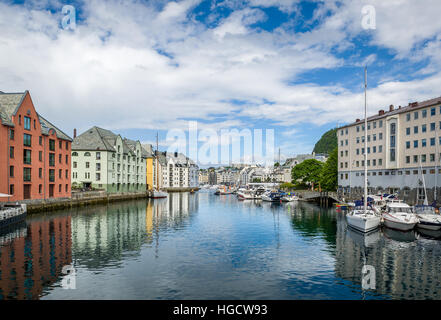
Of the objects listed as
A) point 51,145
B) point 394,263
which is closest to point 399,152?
point 394,263

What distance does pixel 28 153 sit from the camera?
60.1m

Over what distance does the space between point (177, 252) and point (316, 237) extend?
1913 cm

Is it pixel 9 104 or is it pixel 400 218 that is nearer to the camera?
pixel 400 218

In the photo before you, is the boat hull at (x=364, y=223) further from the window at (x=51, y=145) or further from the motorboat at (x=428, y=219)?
the window at (x=51, y=145)

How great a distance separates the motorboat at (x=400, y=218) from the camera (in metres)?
40.8

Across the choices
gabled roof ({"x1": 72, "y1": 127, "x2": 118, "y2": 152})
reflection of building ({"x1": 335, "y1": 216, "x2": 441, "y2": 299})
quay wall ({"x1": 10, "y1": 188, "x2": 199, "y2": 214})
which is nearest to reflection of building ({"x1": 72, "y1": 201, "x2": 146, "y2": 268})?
quay wall ({"x1": 10, "y1": 188, "x2": 199, "y2": 214})

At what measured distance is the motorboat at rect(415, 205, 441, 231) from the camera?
4008cm

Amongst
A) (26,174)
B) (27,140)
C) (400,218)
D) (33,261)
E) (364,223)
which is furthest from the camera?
(27,140)

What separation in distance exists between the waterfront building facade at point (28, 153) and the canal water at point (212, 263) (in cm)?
1590

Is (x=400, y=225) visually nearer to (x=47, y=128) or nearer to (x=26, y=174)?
(x=26, y=174)

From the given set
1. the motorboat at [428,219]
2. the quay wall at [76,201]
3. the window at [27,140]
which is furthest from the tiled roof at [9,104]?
the motorboat at [428,219]

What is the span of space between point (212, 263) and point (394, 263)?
51.5 ft

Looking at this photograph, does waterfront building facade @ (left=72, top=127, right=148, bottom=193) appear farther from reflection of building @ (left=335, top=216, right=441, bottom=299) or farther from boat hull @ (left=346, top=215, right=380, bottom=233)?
reflection of building @ (left=335, top=216, right=441, bottom=299)
